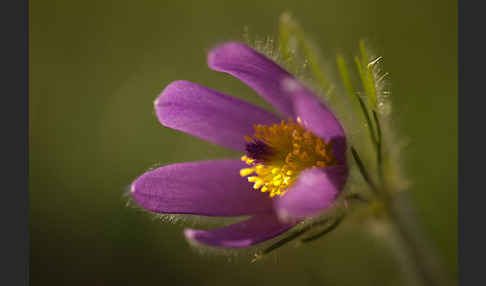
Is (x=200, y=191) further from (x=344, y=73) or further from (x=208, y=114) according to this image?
(x=344, y=73)

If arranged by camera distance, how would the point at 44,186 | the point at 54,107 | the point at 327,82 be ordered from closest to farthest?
the point at 327,82 → the point at 44,186 → the point at 54,107

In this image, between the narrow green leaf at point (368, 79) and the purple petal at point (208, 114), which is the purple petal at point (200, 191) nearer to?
Result: the purple petal at point (208, 114)

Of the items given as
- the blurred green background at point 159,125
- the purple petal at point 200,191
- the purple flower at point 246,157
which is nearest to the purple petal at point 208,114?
the purple flower at point 246,157

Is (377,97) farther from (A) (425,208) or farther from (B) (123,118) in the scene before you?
(B) (123,118)

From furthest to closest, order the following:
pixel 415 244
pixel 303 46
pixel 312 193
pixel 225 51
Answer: pixel 415 244 < pixel 303 46 < pixel 225 51 < pixel 312 193

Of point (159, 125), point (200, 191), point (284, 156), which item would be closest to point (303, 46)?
point (284, 156)

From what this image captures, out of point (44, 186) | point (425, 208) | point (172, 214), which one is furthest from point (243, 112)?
point (44, 186)

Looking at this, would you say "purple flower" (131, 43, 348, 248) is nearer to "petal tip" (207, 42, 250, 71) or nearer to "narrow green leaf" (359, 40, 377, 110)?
"petal tip" (207, 42, 250, 71)
